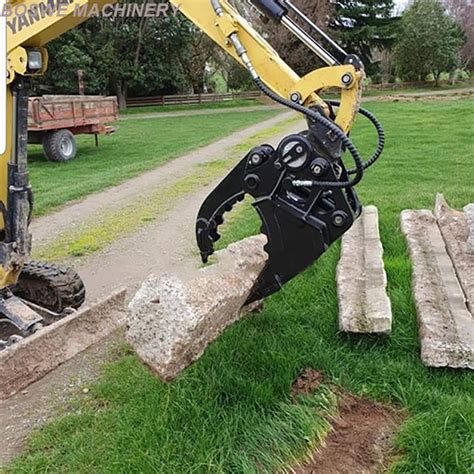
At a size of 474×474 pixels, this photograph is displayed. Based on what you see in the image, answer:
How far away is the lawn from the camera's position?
2684 mm

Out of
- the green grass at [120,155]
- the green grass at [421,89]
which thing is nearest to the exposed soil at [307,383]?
the green grass at [120,155]

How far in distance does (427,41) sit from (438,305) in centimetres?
3516

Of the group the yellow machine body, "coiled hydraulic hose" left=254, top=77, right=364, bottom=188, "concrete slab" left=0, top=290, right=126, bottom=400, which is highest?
the yellow machine body

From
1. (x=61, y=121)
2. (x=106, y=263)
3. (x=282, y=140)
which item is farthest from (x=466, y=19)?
(x=282, y=140)

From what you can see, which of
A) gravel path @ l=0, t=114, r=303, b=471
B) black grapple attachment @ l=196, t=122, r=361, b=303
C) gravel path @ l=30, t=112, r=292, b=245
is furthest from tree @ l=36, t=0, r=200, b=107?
black grapple attachment @ l=196, t=122, r=361, b=303

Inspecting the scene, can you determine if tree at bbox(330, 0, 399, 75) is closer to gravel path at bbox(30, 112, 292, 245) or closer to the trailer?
gravel path at bbox(30, 112, 292, 245)

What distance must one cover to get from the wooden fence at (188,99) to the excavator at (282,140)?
27.0 meters

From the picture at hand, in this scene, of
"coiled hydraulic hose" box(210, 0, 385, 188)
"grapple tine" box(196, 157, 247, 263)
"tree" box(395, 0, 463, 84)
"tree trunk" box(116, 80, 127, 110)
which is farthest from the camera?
"tree" box(395, 0, 463, 84)

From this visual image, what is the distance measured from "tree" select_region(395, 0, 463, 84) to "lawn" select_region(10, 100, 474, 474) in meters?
34.7

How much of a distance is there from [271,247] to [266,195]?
0.87 feet

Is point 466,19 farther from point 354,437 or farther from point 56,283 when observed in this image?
point 354,437

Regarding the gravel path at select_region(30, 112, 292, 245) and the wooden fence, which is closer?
the gravel path at select_region(30, 112, 292, 245)

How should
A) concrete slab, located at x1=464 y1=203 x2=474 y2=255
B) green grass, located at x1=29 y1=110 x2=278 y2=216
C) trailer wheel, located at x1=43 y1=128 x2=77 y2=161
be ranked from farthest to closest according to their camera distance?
trailer wheel, located at x1=43 y1=128 x2=77 y2=161 → green grass, located at x1=29 y1=110 x2=278 y2=216 → concrete slab, located at x1=464 y1=203 x2=474 y2=255

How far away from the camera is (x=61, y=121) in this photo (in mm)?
12477
